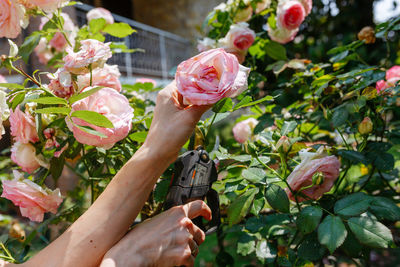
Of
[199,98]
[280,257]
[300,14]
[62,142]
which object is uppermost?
[300,14]

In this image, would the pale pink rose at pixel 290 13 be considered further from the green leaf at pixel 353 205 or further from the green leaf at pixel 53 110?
the green leaf at pixel 53 110

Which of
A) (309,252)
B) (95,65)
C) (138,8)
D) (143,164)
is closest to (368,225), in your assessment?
(309,252)

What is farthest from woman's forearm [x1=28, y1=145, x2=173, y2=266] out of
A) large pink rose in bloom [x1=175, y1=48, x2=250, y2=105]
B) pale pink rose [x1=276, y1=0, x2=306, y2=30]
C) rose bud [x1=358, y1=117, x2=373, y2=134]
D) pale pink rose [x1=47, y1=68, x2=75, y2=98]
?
pale pink rose [x1=276, y1=0, x2=306, y2=30]

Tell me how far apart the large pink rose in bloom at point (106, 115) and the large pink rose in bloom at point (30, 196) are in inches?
8.0

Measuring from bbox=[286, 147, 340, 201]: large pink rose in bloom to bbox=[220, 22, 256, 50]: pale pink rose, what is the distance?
1.48 feet

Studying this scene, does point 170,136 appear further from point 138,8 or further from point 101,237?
point 138,8

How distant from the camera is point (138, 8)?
802 cm

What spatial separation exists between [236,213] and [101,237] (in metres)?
0.26

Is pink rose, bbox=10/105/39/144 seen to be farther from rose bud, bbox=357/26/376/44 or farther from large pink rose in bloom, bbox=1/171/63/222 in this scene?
rose bud, bbox=357/26/376/44

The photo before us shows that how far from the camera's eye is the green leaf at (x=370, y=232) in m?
0.58

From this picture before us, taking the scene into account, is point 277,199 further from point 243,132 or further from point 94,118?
point 243,132

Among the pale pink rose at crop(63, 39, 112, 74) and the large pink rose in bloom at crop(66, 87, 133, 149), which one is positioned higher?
the pale pink rose at crop(63, 39, 112, 74)

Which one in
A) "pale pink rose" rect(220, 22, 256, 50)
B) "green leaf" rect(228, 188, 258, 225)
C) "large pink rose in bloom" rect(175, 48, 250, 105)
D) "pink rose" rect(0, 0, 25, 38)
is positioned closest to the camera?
"large pink rose in bloom" rect(175, 48, 250, 105)

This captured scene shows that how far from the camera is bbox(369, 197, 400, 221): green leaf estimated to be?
65 cm
